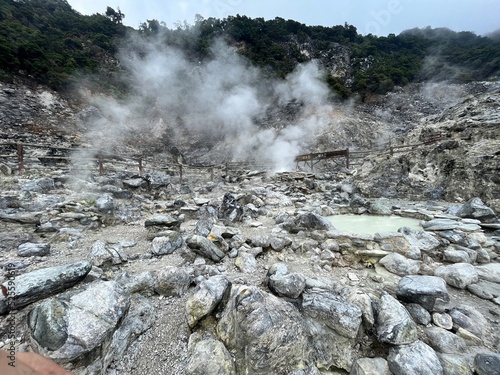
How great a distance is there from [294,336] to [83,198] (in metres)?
5.90

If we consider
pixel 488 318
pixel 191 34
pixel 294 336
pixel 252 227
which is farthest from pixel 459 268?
pixel 191 34

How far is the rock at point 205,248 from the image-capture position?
3.19 m

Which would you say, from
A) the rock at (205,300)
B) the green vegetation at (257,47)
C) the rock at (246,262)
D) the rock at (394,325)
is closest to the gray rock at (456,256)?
the rock at (394,325)

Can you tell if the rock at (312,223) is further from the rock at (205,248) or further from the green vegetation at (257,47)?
the green vegetation at (257,47)

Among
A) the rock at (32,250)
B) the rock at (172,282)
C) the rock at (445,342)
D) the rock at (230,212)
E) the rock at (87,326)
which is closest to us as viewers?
the rock at (87,326)

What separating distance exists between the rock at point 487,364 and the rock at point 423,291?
566 mm

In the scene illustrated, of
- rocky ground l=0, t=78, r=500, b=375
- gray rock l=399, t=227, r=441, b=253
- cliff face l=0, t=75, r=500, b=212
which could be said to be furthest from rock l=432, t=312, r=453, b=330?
cliff face l=0, t=75, r=500, b=212

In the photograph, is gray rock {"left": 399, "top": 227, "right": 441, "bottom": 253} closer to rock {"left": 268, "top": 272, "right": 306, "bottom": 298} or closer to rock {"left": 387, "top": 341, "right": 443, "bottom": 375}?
rock {"left": 387, "top": 341, "right": 443, "bottom": 375}

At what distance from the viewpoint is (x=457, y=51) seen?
3191 centimetres

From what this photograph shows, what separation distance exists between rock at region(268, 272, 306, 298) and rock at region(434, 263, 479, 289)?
76.7 inches

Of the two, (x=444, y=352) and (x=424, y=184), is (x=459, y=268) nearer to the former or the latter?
(x=444, y=352)

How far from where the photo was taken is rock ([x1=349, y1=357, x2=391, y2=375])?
166 centimetres

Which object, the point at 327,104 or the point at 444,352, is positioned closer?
the point at 444,352

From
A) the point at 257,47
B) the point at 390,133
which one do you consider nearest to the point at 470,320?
the point at 390,133
